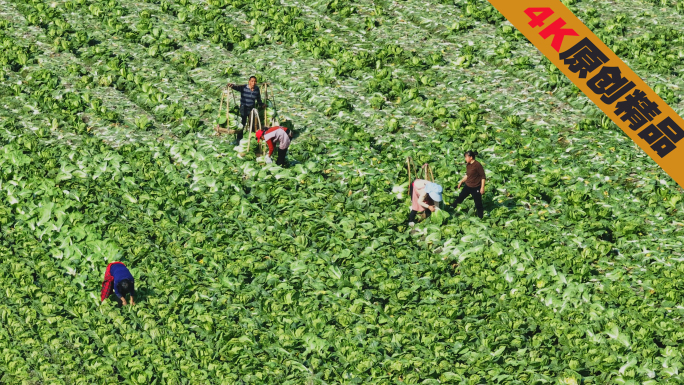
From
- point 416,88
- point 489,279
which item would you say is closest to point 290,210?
point 489,279

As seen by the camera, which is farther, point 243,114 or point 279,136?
point 243,114

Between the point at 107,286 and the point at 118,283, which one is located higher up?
the point at 118,283

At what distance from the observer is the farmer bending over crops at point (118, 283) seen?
14.6 m

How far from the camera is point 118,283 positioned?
14.7m

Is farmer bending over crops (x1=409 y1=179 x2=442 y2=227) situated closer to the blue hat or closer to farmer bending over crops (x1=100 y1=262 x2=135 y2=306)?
the blue hat

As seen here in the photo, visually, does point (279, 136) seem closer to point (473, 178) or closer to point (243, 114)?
point (243, 114)

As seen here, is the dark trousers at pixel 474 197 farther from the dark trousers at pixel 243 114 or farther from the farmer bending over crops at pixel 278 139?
the dark trousers at pixel 243 114

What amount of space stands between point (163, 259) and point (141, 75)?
9.55 meters

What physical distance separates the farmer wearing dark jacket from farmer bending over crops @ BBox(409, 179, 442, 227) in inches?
216

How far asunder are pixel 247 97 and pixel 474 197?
22.1 feet

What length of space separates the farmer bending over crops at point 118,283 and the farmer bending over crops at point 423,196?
20.6 ft

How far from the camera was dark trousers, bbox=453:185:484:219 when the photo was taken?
56.8ft

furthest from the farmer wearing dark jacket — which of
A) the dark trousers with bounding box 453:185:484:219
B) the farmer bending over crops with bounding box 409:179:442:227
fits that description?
A: the dark trousers with bounding box 453:185:484:219

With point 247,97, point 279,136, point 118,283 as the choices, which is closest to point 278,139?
point 279,136
